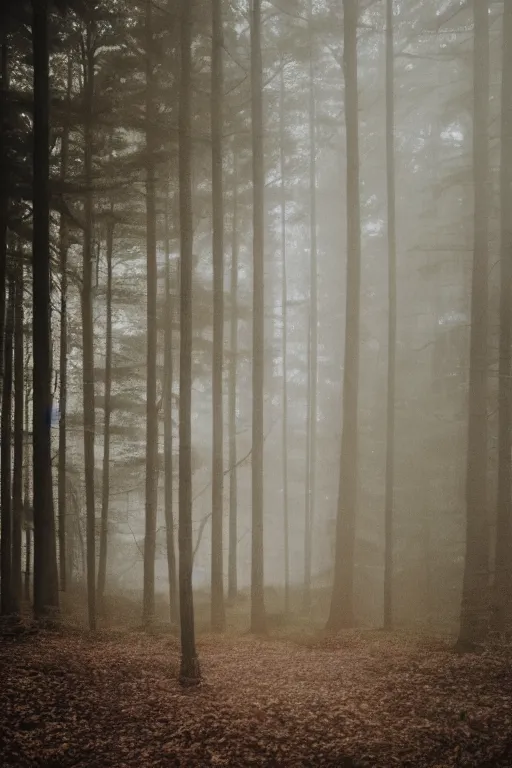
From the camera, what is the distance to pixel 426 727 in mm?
5879

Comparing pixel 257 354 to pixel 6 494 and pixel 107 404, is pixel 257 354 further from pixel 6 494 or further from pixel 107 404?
pixel 6 494

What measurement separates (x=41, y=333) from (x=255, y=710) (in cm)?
815

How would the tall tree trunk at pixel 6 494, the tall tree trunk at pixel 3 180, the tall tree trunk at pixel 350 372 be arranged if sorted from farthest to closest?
the tall tree trunk at pixel 6 494, the tall tree trunk at pixel 350 372, the tall tree trunk at pixel 3 180

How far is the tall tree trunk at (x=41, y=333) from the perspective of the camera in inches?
404

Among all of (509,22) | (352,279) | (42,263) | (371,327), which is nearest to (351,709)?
(352,279)

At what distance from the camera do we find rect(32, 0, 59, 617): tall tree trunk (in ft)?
33.6

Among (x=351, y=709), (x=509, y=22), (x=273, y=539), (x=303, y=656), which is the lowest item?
(x=273, y=539)

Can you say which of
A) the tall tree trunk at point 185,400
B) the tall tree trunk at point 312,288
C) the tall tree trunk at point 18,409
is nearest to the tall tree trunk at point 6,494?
the tall tree trunk at point 18,409

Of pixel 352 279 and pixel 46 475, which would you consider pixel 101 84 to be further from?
pixel 46 475

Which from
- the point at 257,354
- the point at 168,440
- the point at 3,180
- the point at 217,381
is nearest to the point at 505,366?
the point at 257,354

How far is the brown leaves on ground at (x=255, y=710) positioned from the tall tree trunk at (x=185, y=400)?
0.71 meters

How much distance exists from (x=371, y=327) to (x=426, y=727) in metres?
17.7

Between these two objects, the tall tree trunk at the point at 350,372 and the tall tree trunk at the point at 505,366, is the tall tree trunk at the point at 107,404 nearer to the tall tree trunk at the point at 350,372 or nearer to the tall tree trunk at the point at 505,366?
the tall tree trunk at the point at 350,372

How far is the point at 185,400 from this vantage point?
27.5 ft
